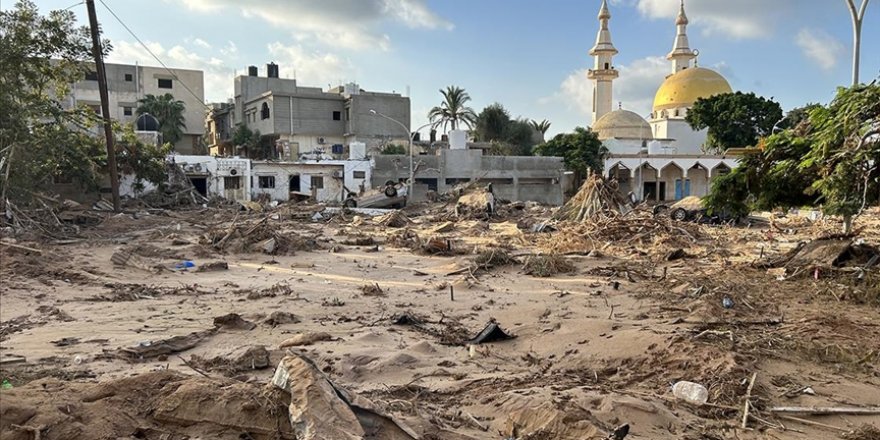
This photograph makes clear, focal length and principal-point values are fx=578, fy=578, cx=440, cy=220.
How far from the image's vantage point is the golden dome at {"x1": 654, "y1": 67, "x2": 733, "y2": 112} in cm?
5802

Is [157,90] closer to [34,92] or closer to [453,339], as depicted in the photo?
[34,92]

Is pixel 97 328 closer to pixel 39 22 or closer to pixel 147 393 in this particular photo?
pixel 147 393

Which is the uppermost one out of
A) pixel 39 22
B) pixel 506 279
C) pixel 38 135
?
pixel 39 22

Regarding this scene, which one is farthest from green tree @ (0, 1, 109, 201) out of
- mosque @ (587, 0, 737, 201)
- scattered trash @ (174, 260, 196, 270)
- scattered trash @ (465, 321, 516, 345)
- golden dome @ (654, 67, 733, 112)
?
golden dome @ (654, 67, 733, 112)

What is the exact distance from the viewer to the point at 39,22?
19594 mm

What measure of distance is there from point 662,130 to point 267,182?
43052mm

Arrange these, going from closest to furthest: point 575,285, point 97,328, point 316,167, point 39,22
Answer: point 97,328, point 575,285, point 39,22, point 316,167

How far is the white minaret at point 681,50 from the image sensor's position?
218 feet

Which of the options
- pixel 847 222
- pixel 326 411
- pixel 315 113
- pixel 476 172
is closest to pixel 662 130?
pixel 476 172

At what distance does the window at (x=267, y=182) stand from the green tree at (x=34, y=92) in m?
15.1

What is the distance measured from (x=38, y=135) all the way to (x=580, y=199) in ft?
64.6

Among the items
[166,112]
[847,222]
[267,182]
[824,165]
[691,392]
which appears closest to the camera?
[691,392]

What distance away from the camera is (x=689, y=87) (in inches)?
2347

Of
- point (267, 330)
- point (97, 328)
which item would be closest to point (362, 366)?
point (267, 330)
